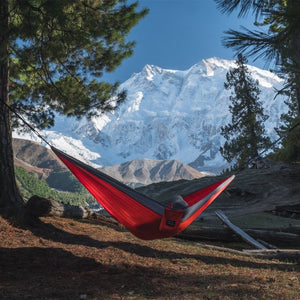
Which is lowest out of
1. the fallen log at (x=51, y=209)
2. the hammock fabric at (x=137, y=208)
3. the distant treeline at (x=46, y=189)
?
the distant treeline at (x=46, y=189)

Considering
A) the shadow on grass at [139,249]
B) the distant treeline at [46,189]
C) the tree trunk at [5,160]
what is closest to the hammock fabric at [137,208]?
the shadow on grass at [139,249]

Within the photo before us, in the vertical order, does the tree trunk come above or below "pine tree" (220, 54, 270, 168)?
below

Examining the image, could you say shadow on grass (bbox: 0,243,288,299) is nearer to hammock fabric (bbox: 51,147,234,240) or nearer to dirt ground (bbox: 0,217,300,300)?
dirt ground (bbox: 0,217,300,300)

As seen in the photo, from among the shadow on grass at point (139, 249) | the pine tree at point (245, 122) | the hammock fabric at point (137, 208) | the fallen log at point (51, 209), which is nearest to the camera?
the hammock fabric at point (137, 208)

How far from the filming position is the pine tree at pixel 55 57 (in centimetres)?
381

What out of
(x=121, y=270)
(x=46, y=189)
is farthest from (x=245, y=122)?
(x=46, y=189)

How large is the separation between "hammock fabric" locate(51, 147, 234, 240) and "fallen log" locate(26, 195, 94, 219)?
138cm

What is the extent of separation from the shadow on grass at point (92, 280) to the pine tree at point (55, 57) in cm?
140

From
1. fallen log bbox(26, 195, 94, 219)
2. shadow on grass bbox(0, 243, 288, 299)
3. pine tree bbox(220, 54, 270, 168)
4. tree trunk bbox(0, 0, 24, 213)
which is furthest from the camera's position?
pine tree bbox(220, 54, 270, 168)

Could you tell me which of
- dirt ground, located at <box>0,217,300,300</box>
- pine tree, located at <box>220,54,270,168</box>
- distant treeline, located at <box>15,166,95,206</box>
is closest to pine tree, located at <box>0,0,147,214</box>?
dirt ground, located at <box>0,217,300,300</box>

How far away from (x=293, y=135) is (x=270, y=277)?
8704 millimetres

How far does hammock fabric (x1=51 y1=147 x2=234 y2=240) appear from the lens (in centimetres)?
298

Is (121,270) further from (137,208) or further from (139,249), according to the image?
(139,249)

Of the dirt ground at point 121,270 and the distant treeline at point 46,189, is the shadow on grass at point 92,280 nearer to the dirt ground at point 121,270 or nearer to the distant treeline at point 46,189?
the dirt ground at point 121,270
